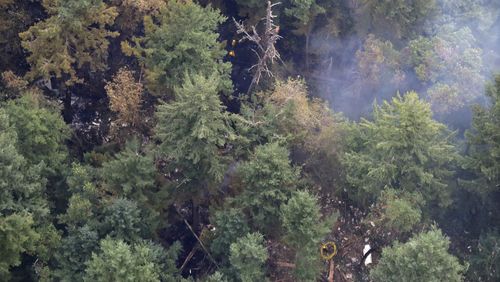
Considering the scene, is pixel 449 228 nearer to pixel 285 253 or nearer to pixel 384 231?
pixel 384 231

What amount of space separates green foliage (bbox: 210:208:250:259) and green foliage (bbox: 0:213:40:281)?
19.5 ft

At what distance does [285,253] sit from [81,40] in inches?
443

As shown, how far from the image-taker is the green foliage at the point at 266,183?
19.6 metres

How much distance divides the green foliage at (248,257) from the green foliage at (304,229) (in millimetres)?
1095

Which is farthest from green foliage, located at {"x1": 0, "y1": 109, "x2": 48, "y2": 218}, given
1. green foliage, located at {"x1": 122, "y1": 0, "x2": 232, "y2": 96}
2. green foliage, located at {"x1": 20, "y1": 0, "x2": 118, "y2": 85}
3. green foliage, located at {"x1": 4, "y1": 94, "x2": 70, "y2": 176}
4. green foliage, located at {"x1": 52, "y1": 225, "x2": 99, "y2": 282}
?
green foliage, located at {"x1": 122, "y1": 0, "x2": 232, "y2": 96}

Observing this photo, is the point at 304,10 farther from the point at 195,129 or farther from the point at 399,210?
the point at 399,210

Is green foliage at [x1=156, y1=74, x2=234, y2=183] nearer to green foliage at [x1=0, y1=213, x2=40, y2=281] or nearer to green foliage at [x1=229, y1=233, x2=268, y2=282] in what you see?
green foliage at [x1=229, y1=233, x2=268, y2=282]

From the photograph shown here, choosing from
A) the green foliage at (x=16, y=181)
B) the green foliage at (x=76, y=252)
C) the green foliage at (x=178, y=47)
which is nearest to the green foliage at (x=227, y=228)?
the green foliage at (x=76, y=252)

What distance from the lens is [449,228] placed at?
23219 mm

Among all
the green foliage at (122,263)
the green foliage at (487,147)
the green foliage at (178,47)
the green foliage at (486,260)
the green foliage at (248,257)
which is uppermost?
the green foliage at (487,147)

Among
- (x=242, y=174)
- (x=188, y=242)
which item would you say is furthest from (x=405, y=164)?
(x=188, y=242)

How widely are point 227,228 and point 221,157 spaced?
8.17 ft

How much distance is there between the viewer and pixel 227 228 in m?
20.1

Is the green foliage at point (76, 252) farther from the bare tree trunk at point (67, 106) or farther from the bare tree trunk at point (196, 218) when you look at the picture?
the bare tree trunk at point (67, 106)
